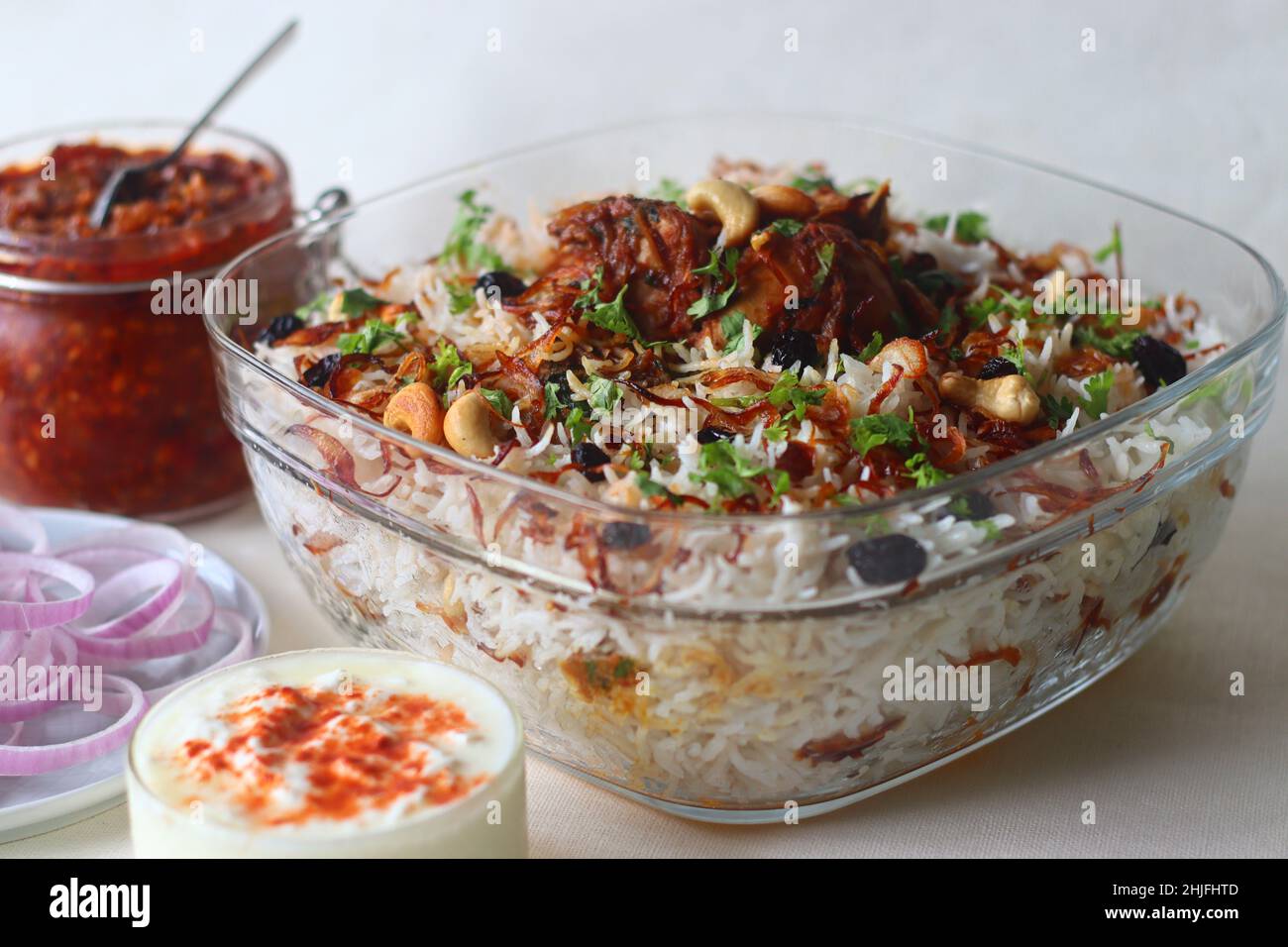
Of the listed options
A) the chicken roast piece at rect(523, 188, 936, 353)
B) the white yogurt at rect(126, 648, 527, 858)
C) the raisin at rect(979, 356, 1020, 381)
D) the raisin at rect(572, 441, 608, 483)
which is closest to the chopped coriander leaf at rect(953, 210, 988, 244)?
the chicken roast piece at rect(523, 188, 936, 353)

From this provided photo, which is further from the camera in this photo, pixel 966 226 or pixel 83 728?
pixel 966 226

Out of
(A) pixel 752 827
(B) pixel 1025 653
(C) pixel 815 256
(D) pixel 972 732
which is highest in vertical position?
(C) pixel 815 256

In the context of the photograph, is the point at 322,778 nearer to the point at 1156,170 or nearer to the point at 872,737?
the point at 872,737

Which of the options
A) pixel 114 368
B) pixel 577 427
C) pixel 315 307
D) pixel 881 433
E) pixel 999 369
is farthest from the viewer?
pixel 114 368

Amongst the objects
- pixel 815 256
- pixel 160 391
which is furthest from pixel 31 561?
pixel 815 256

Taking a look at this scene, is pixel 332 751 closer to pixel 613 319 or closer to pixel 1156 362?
pixel 613 319

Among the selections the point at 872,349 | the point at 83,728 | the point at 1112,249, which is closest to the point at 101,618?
the point at 83,728

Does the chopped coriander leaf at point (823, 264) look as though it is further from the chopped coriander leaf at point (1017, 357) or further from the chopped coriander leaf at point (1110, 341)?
the chopped coriander leaf at point (1110, 341)
